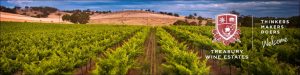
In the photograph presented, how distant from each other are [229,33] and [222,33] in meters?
0.34

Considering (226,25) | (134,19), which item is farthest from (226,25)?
(134,19)

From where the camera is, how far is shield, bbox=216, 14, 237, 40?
16812 mm

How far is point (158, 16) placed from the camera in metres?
111

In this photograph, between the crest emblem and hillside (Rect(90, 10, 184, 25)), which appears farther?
hillside (Rect(90, 10, 184, 25))

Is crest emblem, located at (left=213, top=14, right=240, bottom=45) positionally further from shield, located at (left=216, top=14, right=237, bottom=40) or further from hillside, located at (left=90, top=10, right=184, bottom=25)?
hillside, located at (left=90, top=10, right=184, bottom=25)

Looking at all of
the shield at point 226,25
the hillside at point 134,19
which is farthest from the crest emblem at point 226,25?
the hillside at point 134,19

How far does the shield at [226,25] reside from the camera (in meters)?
16.8

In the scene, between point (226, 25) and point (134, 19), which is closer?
point (226, 25)

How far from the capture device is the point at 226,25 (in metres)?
16.9

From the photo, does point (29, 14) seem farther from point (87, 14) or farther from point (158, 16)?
point (158, 16)

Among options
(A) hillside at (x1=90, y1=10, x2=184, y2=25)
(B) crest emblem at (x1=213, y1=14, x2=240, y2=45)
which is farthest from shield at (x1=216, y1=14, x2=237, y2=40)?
(A) hillside at (x1=90, y1=10, x2=184, y2=25)

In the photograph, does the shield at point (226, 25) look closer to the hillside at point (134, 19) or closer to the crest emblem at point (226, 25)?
the crest emblem at point (226, 25)

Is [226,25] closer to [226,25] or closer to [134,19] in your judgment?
[226,25]

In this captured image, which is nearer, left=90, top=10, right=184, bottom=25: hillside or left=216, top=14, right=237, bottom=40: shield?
left=216, top=14, right=237, bottom=40: shield
